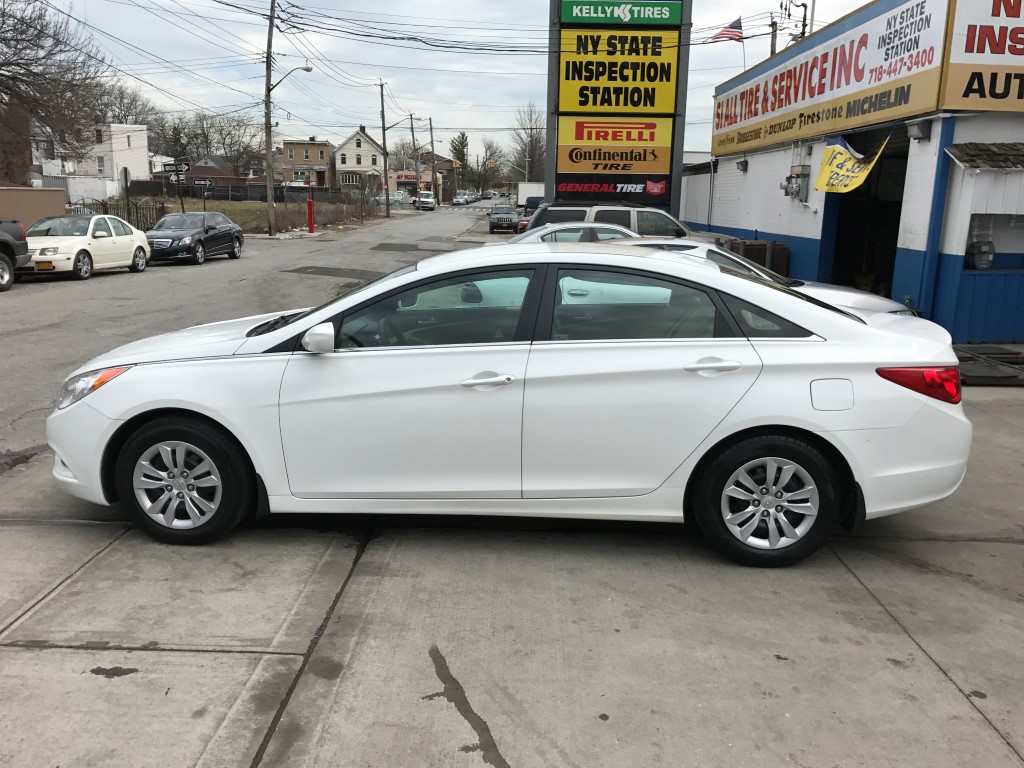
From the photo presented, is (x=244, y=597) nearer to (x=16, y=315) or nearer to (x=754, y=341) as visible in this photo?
(x=754, y=341)

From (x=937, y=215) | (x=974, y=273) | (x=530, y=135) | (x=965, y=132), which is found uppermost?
(x=530, y=135)

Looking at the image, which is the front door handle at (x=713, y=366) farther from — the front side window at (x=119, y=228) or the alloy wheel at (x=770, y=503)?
the front side window at (x=119, y=228)

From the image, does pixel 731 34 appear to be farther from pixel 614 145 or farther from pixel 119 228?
pixel 119 228

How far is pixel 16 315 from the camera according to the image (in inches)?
506

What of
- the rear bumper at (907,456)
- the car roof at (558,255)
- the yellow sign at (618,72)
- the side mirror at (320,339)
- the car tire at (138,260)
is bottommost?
the car tire at (138,260)

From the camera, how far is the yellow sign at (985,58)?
953 centimetres

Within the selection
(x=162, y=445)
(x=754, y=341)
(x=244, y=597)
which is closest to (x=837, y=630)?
(x=754, y=341)

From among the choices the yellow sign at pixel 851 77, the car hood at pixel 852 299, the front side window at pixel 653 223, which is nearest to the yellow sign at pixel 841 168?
the yellow sign at pixel 851 77

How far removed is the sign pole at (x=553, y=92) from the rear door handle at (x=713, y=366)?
47.4 feet

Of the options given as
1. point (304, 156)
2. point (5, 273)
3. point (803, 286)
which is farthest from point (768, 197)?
point (304, 156)

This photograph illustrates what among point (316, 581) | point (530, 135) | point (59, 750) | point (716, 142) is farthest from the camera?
point (530, 135)

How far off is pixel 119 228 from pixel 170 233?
7.90ft

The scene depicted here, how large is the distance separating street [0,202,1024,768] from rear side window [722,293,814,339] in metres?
1.22

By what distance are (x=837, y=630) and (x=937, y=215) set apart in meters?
8.31
